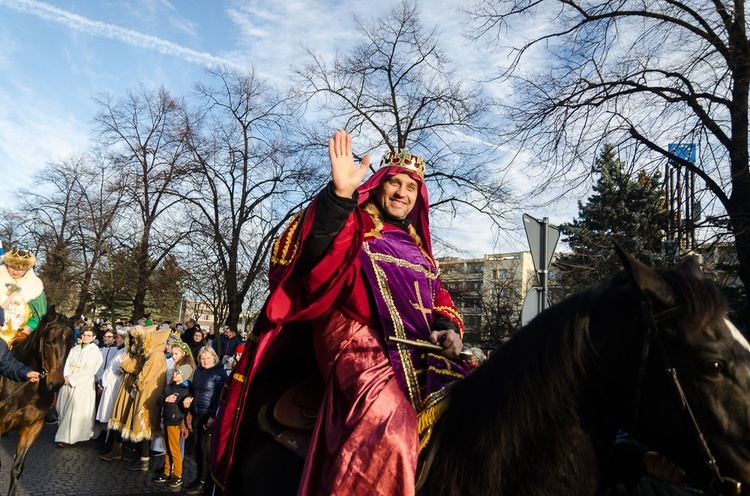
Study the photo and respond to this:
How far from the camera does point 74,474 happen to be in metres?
9.40

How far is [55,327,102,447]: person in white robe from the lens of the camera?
11641mm

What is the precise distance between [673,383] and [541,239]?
19.0 feet

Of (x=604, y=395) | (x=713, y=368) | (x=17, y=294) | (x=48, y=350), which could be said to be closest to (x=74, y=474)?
(x=48, y=350)

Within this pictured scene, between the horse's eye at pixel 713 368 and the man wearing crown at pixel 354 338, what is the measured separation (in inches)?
40.7

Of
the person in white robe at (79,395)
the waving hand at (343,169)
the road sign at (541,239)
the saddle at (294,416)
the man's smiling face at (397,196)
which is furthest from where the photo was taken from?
the person in white robe at (79,395)

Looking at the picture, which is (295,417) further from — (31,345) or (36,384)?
(31,345)

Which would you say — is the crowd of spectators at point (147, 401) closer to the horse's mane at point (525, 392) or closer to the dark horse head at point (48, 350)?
the dark horse head at point (48, 350)

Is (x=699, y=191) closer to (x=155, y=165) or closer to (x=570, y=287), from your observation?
(x=570, y=287)

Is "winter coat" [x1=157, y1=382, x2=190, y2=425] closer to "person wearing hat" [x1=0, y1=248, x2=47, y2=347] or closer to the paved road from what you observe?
the paved road

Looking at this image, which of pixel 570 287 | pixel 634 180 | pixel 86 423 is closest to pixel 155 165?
pixel 86 423

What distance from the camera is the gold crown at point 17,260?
8.79m

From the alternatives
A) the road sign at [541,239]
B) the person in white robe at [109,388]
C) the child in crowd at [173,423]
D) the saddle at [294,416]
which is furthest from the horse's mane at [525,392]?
the person in white robe at [109,388]

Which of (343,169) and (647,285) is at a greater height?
(343,169)

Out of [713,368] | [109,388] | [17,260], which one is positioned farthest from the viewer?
[109,388]
